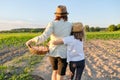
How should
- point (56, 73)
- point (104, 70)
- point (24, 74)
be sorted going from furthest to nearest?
point (104, 70) < point (24, 74) < point (56, 73)

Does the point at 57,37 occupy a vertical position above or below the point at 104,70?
above

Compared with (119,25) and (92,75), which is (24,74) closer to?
(92,75)

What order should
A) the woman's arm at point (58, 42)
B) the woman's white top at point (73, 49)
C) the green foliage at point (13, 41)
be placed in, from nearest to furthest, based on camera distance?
the woman's arm at point (58, 42)
the woman's white top at point (73, 49)
the green foliage at point (13, 41)

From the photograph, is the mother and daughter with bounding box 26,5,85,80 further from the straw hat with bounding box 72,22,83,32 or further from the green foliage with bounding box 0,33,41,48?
the green foliage with bounding box 0,33,41,48

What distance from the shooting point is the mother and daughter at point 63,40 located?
6168mm

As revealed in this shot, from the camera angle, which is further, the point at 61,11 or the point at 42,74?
the point at 42,74

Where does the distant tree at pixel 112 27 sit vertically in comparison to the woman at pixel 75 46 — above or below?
below

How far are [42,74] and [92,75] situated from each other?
1299 millimetres

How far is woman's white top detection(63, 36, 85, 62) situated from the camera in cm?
626

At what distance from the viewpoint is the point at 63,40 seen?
616 centimetres

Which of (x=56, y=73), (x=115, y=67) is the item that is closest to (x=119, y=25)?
(x=115, y=67)

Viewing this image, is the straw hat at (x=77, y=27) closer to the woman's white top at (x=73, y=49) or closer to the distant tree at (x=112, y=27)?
the woman's white top at (x=73, y=49)

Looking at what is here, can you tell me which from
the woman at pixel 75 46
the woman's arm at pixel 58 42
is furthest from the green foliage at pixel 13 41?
the woman's arm at pixel 58 42

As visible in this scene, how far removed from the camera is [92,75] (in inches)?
379
